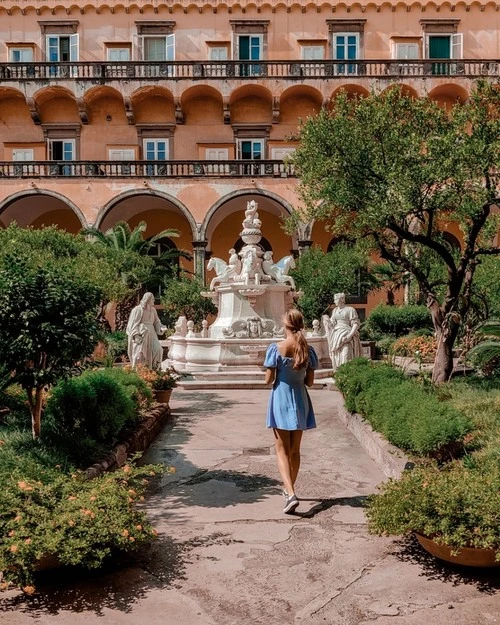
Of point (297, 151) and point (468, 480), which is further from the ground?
point (297, 151)

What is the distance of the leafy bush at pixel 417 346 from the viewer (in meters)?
18.7

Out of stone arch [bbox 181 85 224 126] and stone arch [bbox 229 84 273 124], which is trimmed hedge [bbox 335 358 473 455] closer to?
stone arch [bbox 229 84 273 124]

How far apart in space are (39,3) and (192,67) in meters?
8.65

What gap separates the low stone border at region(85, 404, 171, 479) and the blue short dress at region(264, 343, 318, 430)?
163 cm

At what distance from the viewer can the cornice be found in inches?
1187

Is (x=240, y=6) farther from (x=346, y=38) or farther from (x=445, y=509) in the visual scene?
(x=445, y=509)

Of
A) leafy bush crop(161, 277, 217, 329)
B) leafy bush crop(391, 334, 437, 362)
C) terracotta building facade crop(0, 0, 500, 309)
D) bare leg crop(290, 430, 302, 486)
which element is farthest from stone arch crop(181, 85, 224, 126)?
bare leg crop(290, 430, 302, 486)

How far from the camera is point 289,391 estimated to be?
516 cm

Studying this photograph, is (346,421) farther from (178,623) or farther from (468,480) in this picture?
(178,623)

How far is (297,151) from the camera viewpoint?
35.8 feet

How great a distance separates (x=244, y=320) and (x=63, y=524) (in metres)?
11.6

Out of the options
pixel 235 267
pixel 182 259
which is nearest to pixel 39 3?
pixel 182 259

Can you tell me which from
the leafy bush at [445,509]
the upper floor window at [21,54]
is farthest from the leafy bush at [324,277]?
the leafy bush at [445,509]

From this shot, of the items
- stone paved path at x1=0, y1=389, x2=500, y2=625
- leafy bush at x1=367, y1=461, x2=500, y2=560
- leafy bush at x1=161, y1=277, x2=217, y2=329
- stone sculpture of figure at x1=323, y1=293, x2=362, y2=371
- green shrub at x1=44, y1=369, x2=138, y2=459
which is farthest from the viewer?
leafy bush at x1=161, y1=277, x2=217, y2=329
